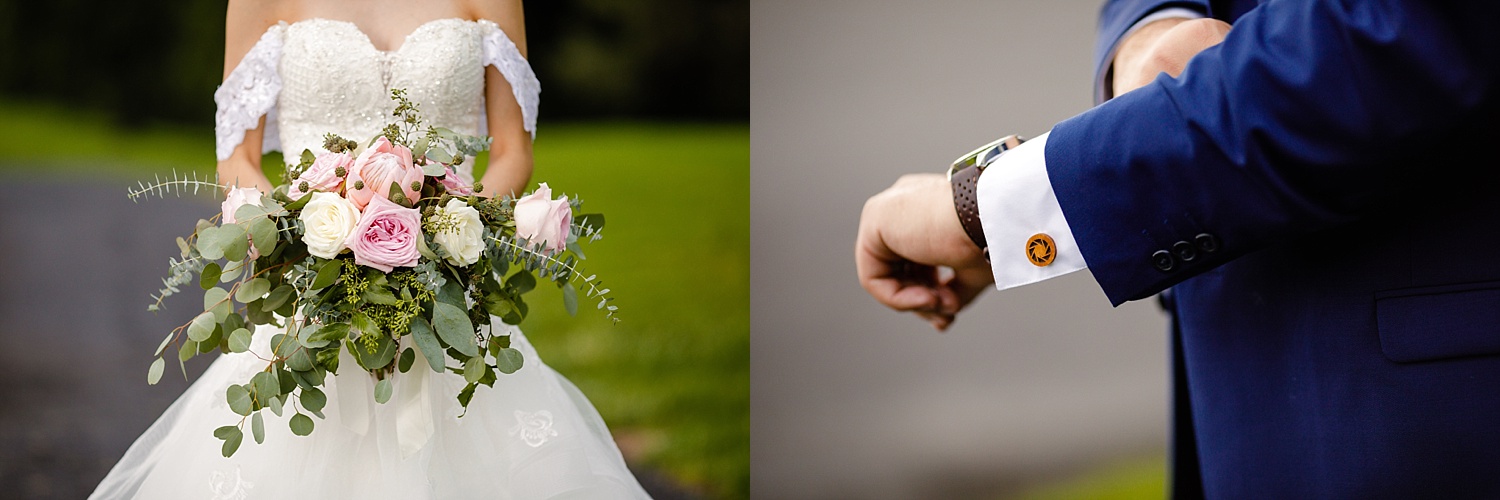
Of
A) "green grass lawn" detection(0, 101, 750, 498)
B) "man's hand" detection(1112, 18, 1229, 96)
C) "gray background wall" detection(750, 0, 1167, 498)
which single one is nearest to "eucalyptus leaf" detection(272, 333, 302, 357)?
"man's hand" detection(1112, 18, 1229, 96)

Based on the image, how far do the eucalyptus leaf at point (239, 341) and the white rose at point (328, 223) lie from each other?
0.13 metres

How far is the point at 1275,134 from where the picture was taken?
50cm

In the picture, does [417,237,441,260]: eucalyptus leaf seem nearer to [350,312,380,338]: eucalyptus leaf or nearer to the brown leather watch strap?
[350,312,380,338]: eucalyptus leaf

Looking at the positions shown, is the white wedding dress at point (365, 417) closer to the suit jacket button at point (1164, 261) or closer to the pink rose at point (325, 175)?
the pink rose at point (325, 175)

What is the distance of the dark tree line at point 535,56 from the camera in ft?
7.50

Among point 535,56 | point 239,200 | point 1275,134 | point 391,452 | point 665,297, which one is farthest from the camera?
point 665,297

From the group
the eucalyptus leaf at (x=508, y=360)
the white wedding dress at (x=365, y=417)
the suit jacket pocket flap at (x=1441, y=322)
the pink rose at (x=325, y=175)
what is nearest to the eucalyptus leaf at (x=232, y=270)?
the pink rose at (x=325, y=175)

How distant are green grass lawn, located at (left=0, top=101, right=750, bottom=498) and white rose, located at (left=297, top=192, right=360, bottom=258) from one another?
5.46 feet

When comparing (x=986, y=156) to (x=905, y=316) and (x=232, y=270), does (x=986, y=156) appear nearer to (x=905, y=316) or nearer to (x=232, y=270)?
(x=232, y=270)

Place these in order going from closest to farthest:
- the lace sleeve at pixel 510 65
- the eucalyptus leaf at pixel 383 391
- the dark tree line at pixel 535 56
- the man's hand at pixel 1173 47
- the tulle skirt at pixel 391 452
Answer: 1. the man's hand at pixel 1173 47
2. the eucalyptus leaf at pixel 383 391
3. the tulle skirt at pixel 391 452
4. the lace sleeve at pixel 510 65
5. the dark tree line at pixel 535 56

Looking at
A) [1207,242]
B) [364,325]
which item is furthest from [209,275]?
[1207,242]

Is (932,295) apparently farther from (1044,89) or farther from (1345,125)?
(1044,89)

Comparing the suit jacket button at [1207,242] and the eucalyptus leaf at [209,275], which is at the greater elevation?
the suit jacket button at [1207,242]

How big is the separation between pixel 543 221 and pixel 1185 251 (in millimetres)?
884
